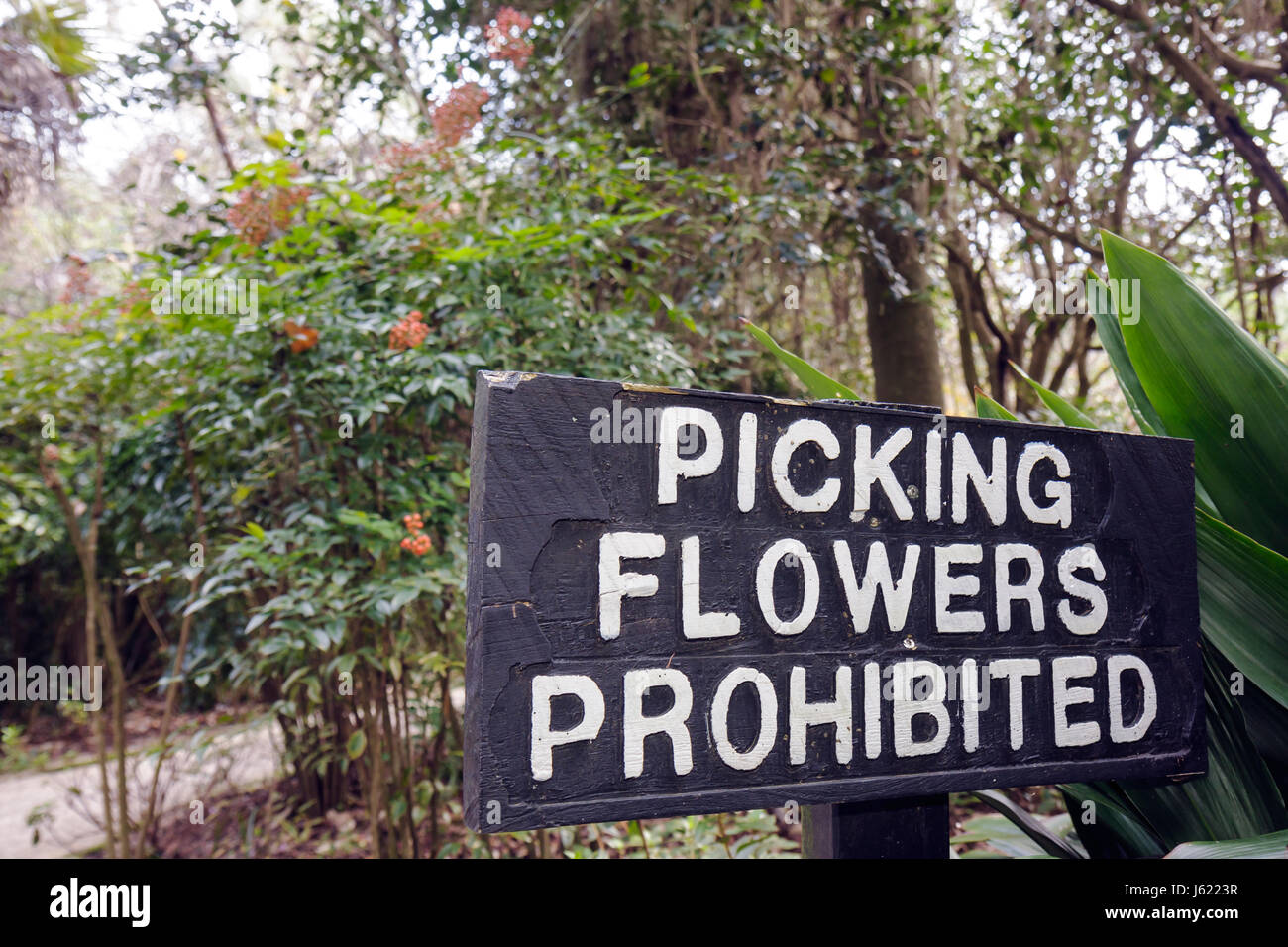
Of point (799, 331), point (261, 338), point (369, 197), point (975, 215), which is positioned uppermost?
point (975, 215)

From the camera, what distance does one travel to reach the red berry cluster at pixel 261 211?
235 centimetres

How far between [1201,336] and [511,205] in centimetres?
194

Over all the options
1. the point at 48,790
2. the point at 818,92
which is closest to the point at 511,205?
the point at 818,92


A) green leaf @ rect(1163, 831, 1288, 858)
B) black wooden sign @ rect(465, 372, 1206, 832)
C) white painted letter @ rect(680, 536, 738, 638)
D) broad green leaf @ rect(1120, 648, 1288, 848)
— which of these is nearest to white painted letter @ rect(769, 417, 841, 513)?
black wooden sign @ rect(465, 372, 1206, 832)

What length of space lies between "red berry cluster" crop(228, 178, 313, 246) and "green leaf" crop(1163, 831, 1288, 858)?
2478mm

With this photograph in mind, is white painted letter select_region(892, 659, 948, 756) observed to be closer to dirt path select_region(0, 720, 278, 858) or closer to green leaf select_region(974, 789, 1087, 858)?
green leaf select_region(974, 789, 1087, 858)

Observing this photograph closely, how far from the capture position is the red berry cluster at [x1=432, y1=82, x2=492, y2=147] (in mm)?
2564

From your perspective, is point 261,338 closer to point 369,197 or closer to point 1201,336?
point 369,197

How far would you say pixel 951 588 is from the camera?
3.26ft

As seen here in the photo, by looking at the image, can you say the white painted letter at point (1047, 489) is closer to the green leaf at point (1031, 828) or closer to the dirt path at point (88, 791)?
the green leaf at point (1031, 828)

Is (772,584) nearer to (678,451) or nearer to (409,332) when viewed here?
(678,451)

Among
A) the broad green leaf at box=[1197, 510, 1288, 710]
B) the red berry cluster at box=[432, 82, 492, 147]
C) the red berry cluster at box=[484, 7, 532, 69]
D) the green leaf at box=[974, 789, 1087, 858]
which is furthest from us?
the red berry cluster at box=[484, 7, 532, 69]

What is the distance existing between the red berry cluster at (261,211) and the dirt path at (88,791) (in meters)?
1.69

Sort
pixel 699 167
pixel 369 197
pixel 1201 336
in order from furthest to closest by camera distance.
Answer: pixel 699 167
pixel 369 197
pixel 1201 336
